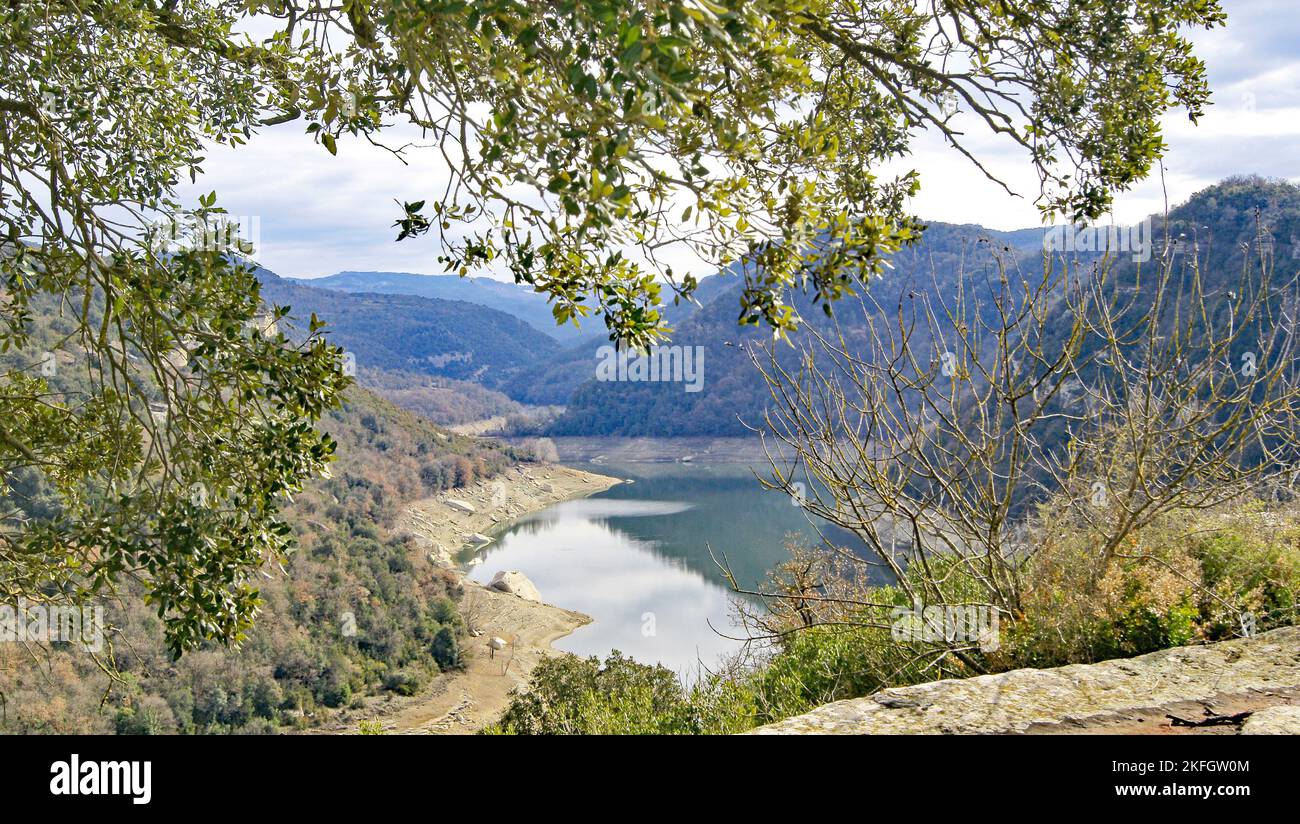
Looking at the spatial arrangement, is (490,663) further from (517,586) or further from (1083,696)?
(1083,696)

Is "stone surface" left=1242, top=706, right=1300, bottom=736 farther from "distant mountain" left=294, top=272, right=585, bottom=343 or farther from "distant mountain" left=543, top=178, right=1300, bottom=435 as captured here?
"distant mountain" left=294, top=272, right=585, bottom=343

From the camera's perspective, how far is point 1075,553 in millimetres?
4305

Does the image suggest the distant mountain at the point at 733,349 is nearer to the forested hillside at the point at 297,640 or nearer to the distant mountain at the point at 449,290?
the forested hillside at the point at 297,640

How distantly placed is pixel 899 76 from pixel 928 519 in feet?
7.15

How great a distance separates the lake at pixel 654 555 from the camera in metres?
27.7

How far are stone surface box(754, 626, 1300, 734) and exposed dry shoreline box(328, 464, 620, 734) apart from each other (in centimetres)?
1256

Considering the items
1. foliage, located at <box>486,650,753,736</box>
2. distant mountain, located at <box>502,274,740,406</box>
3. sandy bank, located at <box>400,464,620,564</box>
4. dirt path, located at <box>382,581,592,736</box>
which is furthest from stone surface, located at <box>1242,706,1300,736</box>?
distant mountain, located at <box>502,274,740,406</box>

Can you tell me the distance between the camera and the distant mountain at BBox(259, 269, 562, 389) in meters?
89.4

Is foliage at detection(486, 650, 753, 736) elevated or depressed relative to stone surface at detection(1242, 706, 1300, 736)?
depressed

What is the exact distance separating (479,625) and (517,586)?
7.42 ft

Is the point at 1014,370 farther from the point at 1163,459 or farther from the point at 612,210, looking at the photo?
the point at 612,210

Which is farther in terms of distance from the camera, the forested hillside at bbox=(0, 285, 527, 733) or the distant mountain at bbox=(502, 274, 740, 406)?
the distant mountain at bbox=(502, 274, 740, 406)

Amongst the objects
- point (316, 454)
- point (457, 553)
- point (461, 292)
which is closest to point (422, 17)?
point (316, 454)

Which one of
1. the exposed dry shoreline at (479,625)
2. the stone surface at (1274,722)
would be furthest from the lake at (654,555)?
the stone surface at (1274,722)
